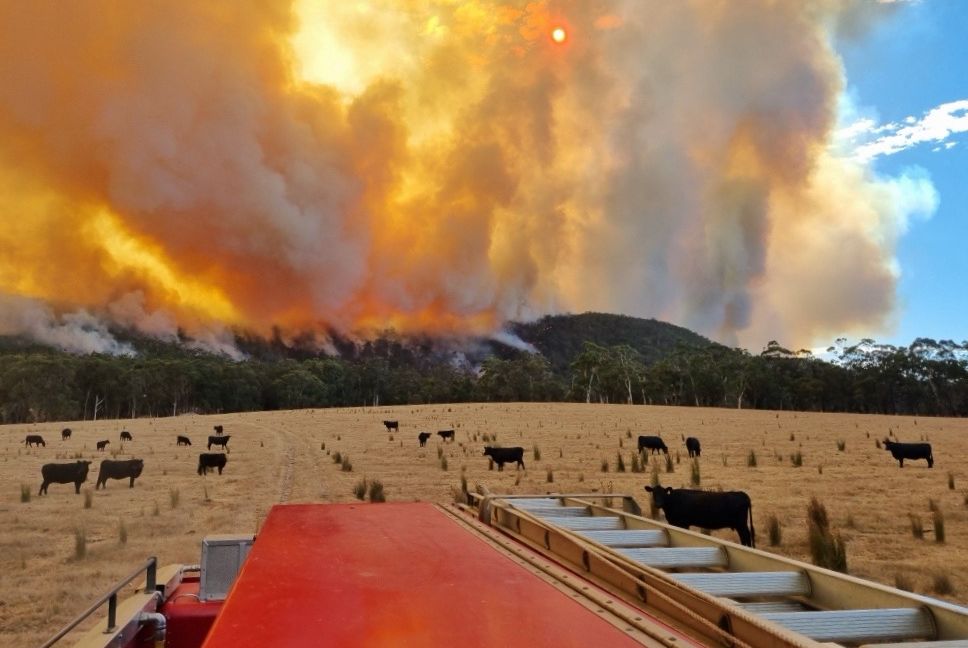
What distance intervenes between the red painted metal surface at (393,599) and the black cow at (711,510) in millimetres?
9270

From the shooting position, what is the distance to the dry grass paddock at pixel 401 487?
1043 centimetres

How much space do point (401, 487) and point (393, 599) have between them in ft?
54.9

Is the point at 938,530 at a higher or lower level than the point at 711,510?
lower

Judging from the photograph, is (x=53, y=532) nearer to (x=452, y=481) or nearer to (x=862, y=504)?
(x=452, y=481)

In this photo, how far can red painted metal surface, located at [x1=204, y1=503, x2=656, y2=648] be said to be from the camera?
8.39 feet

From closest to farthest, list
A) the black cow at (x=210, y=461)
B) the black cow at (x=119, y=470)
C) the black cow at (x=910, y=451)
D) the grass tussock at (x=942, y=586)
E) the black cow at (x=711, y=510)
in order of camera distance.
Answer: the grass tussock at (x=942, y=586) < the black cow at (x=711, y=510) < the black cow at (x=119, y=470) < the black cow at (x=210, y=461) < the black cow at (x=910, y=451)

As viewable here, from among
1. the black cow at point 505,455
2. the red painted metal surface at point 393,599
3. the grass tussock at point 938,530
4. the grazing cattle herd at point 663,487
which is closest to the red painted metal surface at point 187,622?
the red painted metal surface at point 393,599

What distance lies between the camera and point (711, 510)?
12.4 m

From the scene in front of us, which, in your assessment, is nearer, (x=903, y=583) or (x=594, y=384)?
(x=903, y=583)

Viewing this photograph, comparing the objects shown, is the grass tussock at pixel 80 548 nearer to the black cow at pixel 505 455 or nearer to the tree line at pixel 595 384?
the black cow at pixel 505 455

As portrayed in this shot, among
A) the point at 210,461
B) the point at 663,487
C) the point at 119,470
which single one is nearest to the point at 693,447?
the point at 663,487

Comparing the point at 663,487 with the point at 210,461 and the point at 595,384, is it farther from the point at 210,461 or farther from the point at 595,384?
the point at 595,384

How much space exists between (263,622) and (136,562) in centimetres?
1020

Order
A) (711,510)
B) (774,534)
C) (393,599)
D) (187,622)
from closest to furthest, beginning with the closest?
(393,599), (187,622), (774,534), (711,510)
